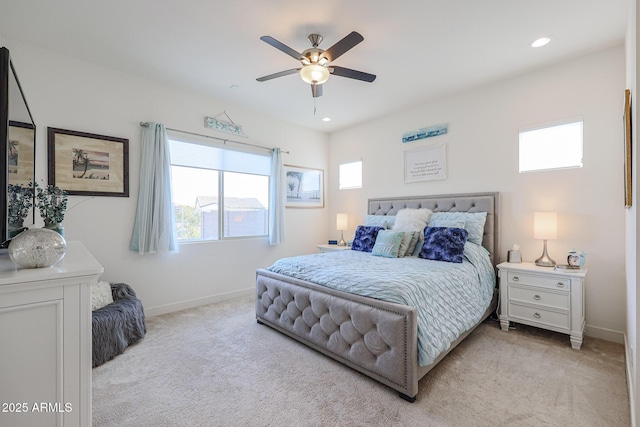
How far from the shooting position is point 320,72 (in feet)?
7.73

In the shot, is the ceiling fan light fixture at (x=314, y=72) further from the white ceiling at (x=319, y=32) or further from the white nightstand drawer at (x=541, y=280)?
the white nightstand drawer at (x=541, y=280)

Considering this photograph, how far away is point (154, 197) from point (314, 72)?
233 cm

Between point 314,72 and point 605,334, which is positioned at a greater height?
point 314,72

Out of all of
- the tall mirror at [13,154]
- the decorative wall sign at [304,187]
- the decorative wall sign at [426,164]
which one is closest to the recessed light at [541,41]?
the decorative wall sign at [426,164]

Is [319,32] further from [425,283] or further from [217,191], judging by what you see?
[217,191]

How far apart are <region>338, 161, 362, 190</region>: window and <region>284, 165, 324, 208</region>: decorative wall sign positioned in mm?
388

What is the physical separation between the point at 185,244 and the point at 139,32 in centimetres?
232

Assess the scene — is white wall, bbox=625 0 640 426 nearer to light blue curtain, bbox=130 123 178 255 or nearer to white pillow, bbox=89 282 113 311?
white pillow, bbox=89 282 113 311

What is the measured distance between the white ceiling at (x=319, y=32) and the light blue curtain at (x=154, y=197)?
2.45ft

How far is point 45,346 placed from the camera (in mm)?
958

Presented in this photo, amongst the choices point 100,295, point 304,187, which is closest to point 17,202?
point 100,295

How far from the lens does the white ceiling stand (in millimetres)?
2143

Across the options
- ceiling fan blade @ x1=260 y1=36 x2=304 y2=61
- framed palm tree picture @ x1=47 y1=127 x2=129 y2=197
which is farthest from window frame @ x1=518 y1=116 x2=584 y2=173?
framed palm tree picture @ x1=47 y1=127 x2=129 y2=197

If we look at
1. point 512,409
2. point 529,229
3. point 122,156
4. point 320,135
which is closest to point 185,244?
point 122,156
